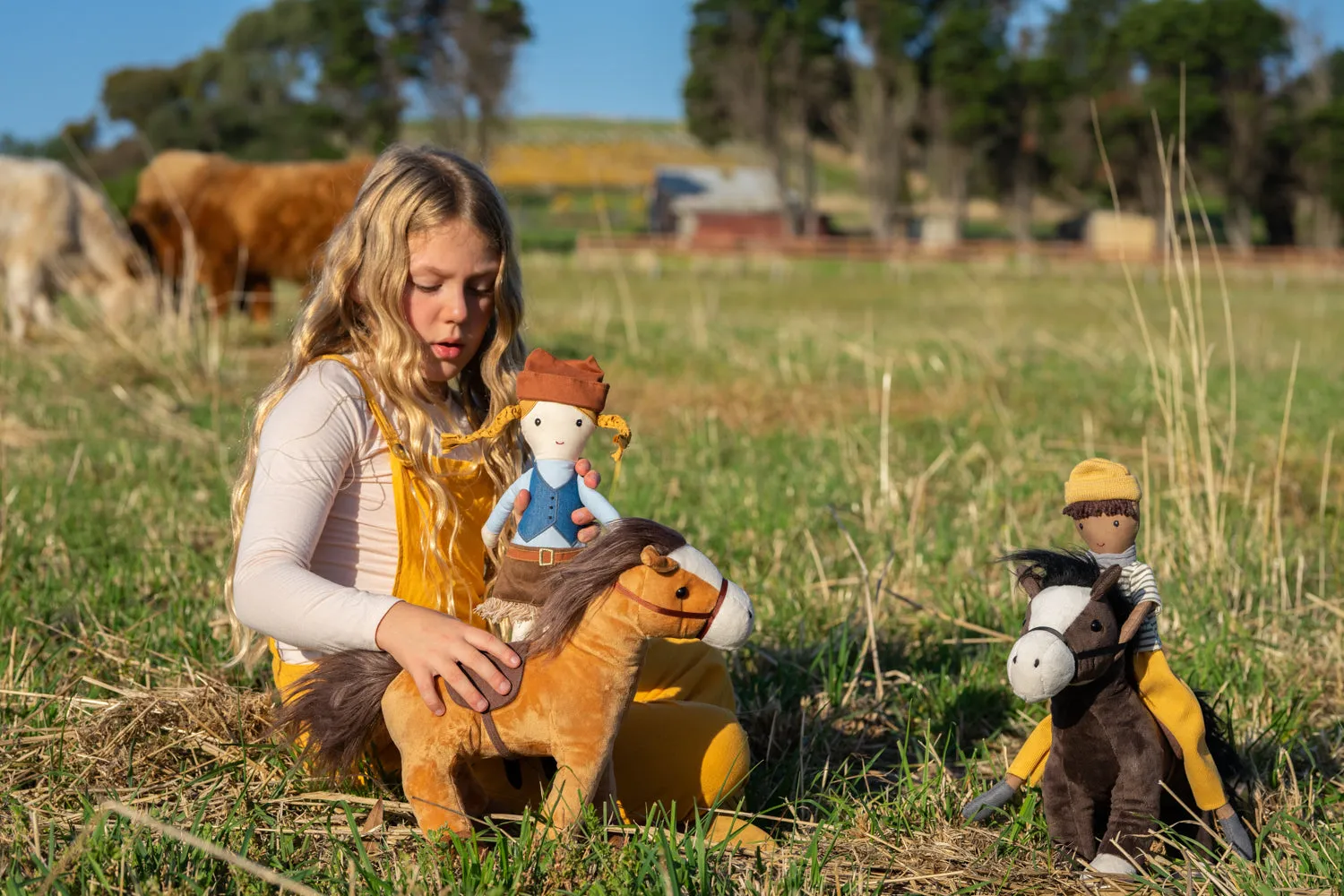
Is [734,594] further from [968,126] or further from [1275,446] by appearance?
[968,126]

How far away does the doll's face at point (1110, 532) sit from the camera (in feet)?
7.04

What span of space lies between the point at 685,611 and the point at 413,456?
0.84 metres

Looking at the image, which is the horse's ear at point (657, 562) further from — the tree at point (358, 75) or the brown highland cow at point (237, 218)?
the tree at point (358, 75)

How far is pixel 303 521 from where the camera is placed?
2.42 metres

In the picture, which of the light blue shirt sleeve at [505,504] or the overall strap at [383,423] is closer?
the light blue shirt sleeve at [505,504]

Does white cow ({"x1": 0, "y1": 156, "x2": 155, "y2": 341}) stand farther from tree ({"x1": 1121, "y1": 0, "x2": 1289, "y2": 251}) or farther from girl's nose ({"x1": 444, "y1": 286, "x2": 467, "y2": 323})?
tree ({"x1": 1121, "y1": 0, "x2": 1289, "y2": 251})

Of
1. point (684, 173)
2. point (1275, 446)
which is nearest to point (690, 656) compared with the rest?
point (1275, 446)

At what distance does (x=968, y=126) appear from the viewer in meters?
51.8

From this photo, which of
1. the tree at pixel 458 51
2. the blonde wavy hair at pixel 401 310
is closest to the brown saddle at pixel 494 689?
the blonde wavy hair at pixel 401 310

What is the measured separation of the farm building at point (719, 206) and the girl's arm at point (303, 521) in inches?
2165

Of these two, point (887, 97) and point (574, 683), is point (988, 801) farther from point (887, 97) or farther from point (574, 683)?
point (887, 97)

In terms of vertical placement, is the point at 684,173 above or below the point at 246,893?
above

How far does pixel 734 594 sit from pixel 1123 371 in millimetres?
7706

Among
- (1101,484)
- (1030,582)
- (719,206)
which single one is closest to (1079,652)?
(1030,582)
